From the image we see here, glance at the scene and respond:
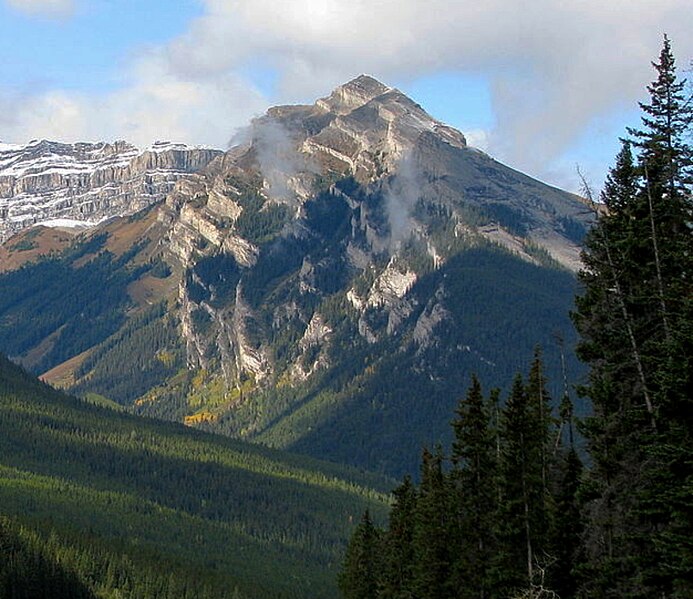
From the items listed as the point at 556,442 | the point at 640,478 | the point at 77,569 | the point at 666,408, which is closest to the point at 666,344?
the point at 666,408

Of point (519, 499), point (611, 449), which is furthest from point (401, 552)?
point (611, 449)

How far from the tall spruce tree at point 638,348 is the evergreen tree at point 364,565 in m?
48.5

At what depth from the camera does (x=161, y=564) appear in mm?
164125

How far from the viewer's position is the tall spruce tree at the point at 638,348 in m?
37.1

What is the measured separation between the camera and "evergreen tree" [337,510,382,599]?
92750 mm

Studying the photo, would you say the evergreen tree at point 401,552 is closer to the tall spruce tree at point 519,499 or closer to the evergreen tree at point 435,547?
the evergreen tree at point 435,547

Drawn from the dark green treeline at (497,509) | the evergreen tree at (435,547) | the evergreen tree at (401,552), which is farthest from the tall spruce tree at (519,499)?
the evergreen tree at (401,552)

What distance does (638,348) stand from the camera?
4159 centimetres

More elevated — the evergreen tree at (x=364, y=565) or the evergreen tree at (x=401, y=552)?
the evergreen tree at (x=401, y=552)

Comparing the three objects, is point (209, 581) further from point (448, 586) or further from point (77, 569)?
point (448, 586)

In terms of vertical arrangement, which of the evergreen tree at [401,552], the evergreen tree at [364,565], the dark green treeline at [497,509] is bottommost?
the evergreen tree at [364,565]

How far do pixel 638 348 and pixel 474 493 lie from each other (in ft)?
75.3

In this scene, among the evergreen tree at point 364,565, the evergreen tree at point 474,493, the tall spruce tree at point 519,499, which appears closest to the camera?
the tall spruce tree at point 519,499

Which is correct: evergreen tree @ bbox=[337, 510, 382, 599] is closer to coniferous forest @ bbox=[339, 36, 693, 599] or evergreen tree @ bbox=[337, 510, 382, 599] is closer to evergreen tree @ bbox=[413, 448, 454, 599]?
evergreen tree @ bbox=[413, 448, 454, 599]
